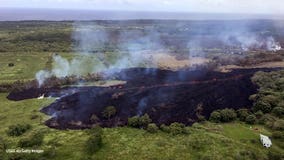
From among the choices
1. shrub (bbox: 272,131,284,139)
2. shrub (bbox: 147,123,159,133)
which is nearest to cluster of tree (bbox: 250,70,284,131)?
shrub (bbox: 272,131,284,139)

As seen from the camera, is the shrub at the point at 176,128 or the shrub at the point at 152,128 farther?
the shrub at the point at 152,128

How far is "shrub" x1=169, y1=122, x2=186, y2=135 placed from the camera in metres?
49.3

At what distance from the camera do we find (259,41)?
14262cm

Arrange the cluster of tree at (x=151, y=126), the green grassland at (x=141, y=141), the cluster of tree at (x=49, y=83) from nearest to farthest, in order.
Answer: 1. the green grassland at (x=141, y=141)
2. the cluster of tree at (x=151, y=126)
3. the cluster of tree at (x=49, y=83)

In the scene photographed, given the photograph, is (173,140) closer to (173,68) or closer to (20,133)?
(20,133)

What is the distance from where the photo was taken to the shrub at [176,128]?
49263 mm

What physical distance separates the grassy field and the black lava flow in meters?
3.26

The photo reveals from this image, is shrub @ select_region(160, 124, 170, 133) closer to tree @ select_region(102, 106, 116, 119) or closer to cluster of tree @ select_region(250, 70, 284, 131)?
tree @ select_region(102, 106, 116, 119)

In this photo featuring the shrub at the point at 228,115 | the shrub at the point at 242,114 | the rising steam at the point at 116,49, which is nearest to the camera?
the shrub at the point at 228,115

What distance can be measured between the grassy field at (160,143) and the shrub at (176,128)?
87 centimetres

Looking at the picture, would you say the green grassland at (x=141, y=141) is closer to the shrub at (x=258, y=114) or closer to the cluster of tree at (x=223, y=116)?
the cluster of tree at (x=223, y=116)

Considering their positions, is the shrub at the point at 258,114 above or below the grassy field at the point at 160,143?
above

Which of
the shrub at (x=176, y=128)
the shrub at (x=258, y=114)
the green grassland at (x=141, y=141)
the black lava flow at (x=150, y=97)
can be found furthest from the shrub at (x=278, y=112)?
the shrub at (x=176, y=128)

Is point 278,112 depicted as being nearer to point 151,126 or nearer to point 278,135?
point 278,135
